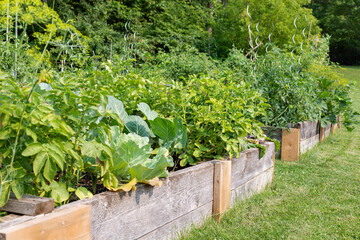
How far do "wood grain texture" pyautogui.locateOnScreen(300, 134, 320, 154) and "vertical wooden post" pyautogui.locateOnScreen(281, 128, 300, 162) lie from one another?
429 millimetres

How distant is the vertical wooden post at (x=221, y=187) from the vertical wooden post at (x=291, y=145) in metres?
2.28

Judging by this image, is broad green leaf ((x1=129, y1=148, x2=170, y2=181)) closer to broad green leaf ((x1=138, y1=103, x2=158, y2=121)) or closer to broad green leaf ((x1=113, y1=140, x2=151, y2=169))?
broad green leaf ((x1=113, y1=140, x2=151, y2=169))

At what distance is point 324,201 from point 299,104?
6.82 ft

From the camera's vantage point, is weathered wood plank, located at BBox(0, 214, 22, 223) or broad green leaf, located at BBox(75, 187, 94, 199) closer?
weathered wood plank, located at BBox(0, 214, 22, 223)

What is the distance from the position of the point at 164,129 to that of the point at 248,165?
1.07 metres

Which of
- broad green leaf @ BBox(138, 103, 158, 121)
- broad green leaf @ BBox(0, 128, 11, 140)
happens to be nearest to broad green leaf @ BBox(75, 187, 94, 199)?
broad green leaf @ BBox(0, 128, 11, 140)

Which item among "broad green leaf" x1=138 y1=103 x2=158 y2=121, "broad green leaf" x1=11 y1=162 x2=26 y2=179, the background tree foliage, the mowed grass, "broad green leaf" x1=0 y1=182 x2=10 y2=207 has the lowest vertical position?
the mowed grass

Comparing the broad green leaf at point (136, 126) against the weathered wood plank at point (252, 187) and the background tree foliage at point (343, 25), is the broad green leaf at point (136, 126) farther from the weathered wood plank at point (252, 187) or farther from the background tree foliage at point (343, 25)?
the background tree foliage at point (343, 25)

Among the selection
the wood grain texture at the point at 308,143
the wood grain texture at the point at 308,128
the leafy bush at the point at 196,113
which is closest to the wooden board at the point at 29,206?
the leafy bush at the point at 196,113

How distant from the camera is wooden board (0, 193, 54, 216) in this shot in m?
1.42

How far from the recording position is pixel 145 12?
57.1 ft

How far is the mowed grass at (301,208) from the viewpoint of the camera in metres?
2.51

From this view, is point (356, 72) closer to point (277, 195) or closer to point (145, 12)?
point (145, 12)

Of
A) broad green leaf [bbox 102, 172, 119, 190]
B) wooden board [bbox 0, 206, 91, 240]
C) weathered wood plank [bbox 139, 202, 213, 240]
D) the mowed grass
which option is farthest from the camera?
the mowed grass
